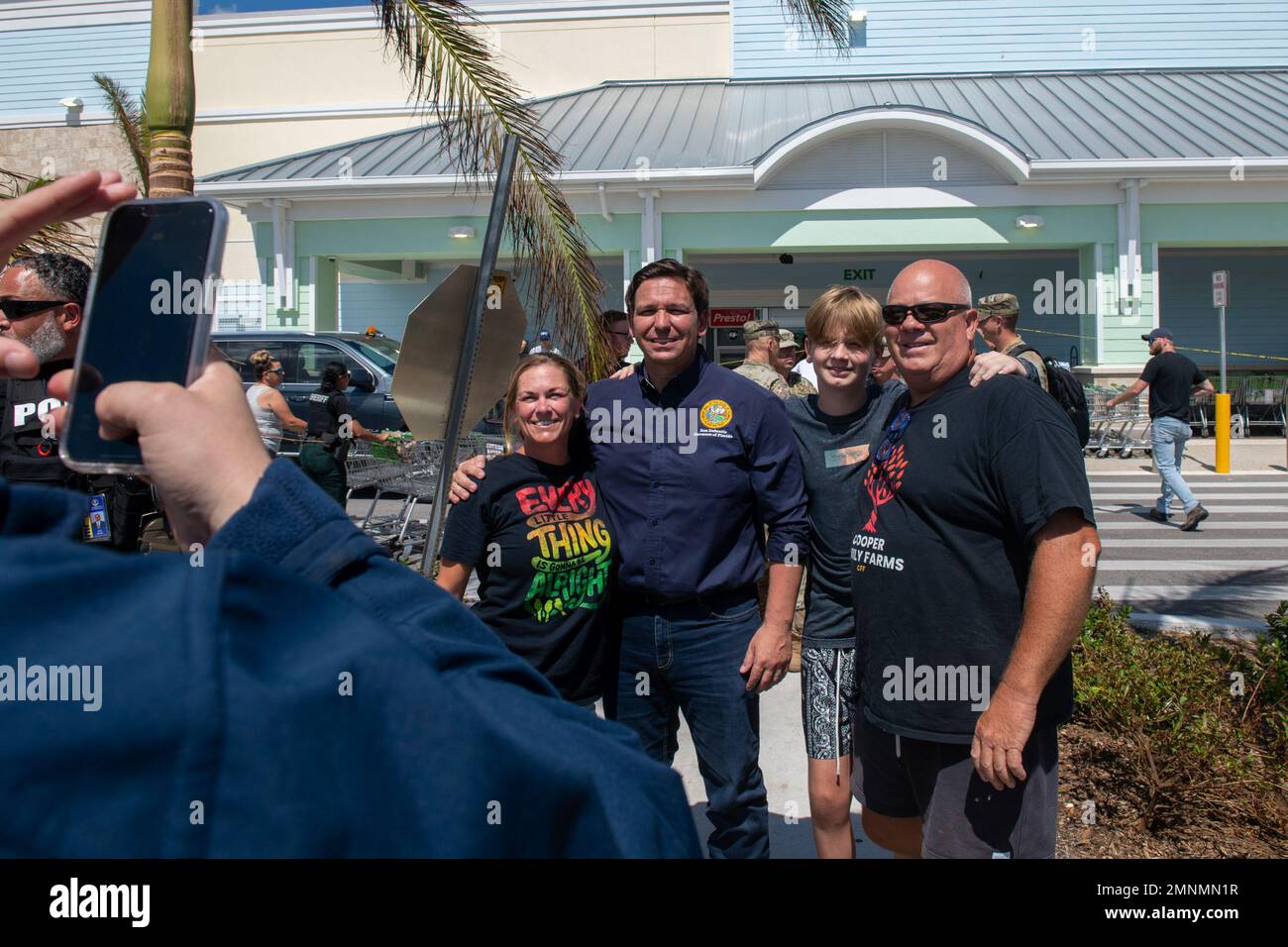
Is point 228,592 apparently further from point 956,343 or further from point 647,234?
point 647,234

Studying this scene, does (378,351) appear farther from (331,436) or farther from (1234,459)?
(1234,459)

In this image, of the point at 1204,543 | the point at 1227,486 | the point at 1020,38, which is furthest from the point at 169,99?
the point at 1020,38

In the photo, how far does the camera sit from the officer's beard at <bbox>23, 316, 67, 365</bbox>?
296 centimetres

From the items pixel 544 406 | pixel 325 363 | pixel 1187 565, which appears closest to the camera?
pixel 544 406

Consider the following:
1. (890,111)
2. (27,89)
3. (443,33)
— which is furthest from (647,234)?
(27,89)

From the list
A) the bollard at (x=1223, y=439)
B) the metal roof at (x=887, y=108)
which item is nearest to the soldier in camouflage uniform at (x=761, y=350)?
the metal roof at (x=887, y=108)

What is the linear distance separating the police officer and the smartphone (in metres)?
1.71

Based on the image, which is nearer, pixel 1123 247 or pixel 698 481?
pixel 698 481

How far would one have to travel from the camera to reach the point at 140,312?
0.94 metres

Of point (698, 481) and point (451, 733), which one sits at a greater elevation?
point (698, 481)

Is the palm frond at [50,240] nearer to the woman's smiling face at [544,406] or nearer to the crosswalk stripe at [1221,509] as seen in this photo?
the woman's smiling face at [544,406]

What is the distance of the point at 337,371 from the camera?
33.0 feet

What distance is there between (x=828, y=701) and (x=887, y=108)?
1397 centimetres
